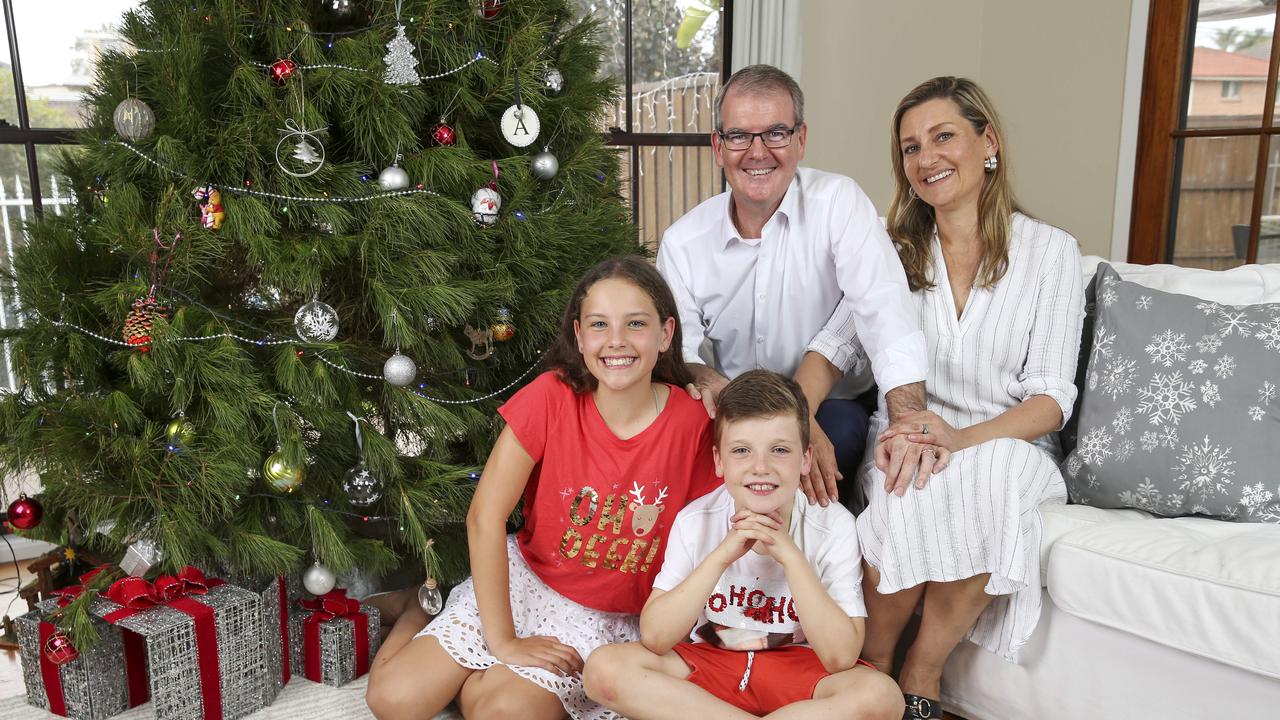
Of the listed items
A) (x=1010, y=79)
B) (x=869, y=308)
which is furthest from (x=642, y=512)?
(x=1010, y=79)

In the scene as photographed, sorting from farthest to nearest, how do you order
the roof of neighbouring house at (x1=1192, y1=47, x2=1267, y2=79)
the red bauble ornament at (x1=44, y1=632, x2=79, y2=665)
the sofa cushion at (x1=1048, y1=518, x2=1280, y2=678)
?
the roof of neighbouring house at (x1=1192, y1=47, x2=1267, y2=79) → the red bauble ornament at (x1=44, y1=632, x2=79, y2=665) → the sofa cushion at (x1=1048, y1=518, x2=1280, y2=678)

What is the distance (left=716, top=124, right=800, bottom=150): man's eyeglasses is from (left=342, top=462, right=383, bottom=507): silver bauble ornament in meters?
0.98

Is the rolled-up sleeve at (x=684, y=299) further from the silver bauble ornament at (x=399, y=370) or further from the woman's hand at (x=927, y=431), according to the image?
the silver bauble ornament at (x=399, y=370)

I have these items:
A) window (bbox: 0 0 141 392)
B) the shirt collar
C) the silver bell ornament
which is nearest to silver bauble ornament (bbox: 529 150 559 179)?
the shirt collar

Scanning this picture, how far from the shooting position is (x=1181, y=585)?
57.5 inches

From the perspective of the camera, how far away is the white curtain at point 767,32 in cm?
347

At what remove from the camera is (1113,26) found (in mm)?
3246

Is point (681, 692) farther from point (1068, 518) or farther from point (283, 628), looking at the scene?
point (283, 628)

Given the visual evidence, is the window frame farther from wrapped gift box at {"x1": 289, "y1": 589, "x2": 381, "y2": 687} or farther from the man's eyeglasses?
wrapped gift box at {"x1": 289, "y1": 589, "x2": 381, "y2": 687}

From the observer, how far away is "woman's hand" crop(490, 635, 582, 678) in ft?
5.36

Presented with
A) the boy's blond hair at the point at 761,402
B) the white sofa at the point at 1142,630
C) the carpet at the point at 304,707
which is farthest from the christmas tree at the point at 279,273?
the white sofa at the point at 1142,630

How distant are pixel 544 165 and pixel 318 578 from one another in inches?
36.8

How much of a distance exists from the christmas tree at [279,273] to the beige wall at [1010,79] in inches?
85.5

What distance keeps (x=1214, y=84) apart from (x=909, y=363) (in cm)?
210
